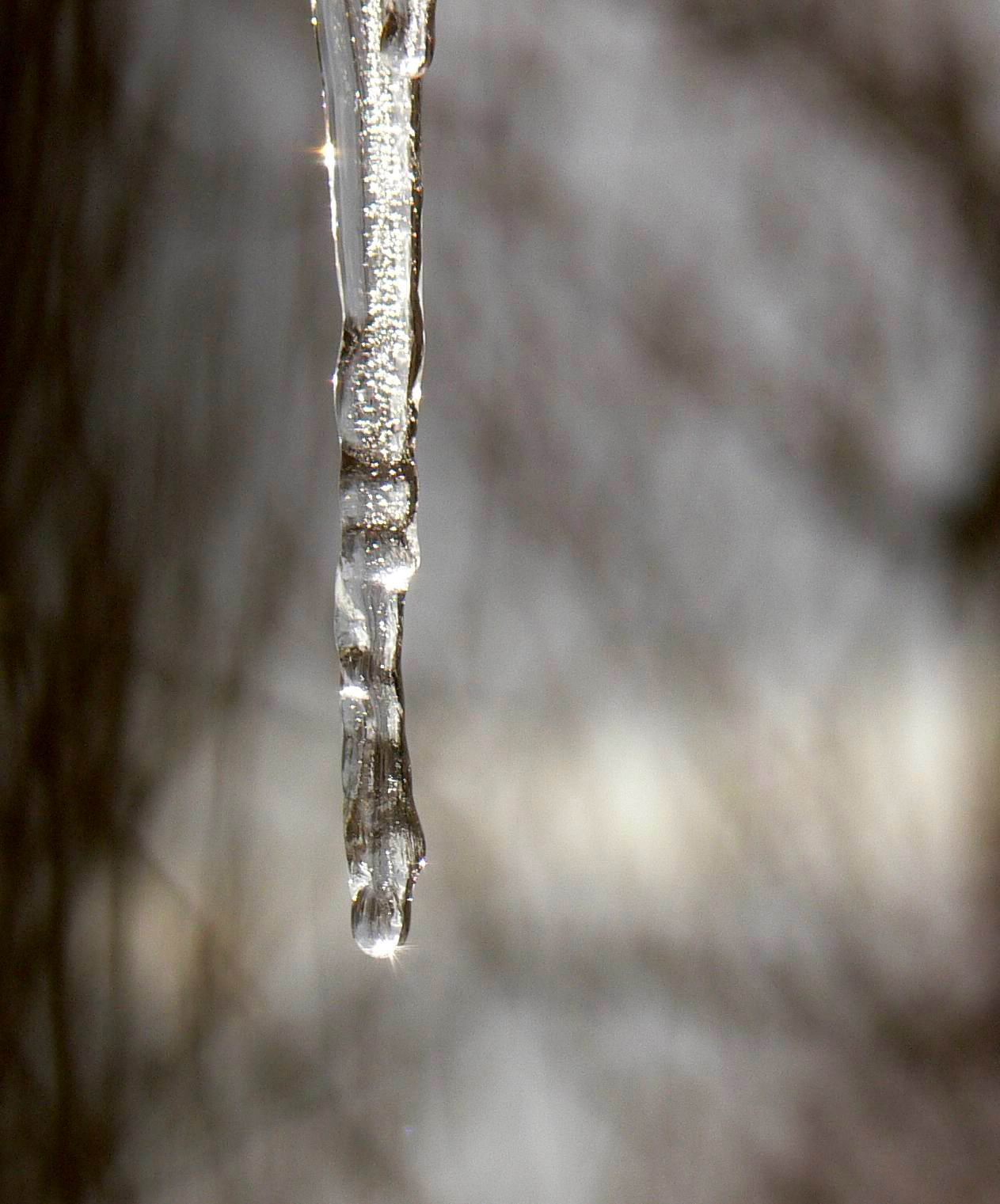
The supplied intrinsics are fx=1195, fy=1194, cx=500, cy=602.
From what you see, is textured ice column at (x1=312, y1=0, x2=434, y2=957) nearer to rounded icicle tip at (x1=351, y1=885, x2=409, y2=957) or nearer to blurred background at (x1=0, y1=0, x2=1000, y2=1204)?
rounded icicle tip at (x1=351, y1=885, x2=409, y2=957)

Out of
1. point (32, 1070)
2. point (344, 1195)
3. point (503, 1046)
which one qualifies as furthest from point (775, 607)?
point (32, 1070)

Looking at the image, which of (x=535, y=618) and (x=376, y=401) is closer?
(x=376, y=401)

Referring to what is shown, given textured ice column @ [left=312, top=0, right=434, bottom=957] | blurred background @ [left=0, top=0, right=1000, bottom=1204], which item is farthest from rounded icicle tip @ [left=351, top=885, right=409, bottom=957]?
blurred background @ [left=0, top=0, right=1000, bottom=1204]

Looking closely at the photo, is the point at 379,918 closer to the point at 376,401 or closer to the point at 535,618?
the point at 376,401

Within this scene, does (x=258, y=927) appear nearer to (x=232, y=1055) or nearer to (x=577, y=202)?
(x=232, y=1055)

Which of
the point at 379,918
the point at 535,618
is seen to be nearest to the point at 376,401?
the point at 379,918

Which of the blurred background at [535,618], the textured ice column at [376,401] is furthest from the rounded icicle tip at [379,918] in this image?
the blurred background at [535,618]
